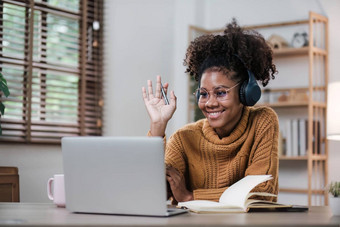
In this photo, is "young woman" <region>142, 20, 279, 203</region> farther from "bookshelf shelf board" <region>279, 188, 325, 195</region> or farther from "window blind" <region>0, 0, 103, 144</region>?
"bookshelf shelf board" <region>279, 188, 325, 195</region>

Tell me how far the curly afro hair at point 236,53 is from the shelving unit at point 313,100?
204cm

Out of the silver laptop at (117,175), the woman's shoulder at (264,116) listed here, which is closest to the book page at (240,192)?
the silver laptop at (117,175)

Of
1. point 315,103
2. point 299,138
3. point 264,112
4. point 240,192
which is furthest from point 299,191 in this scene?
point 240,192

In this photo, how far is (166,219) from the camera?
1208 mm

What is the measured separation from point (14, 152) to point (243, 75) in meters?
1.88

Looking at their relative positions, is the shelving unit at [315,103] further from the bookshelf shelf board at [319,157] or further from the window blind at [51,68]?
the window blind at [51,68]

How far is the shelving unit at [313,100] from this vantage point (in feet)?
12.9

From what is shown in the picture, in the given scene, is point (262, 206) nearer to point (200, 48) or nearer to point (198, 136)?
point (198, 136)

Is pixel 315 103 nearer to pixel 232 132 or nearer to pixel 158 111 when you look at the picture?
pixel 232 132

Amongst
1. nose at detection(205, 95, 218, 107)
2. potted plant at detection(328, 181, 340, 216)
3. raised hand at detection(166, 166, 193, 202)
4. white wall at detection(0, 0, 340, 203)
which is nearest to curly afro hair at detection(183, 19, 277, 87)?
nose at detection(205, 95, 218, 107)

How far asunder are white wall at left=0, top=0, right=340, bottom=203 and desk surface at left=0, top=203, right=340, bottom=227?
2.21 m

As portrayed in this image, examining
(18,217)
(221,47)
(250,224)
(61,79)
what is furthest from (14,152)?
(250,224)

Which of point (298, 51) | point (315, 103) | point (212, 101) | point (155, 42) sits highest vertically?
point (155, 42)

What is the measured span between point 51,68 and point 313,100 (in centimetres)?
208
